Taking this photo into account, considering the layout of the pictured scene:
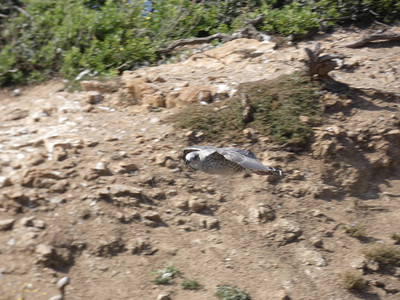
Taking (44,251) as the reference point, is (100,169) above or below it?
above

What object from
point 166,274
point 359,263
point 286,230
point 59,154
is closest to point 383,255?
point 359,263

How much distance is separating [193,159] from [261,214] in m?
0.81

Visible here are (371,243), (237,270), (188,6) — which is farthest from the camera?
(188,6)

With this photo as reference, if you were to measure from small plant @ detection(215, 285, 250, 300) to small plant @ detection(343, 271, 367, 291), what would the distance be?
2.85 ft

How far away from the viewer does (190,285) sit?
4.67m

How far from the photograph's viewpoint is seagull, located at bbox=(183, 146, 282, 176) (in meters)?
4.94

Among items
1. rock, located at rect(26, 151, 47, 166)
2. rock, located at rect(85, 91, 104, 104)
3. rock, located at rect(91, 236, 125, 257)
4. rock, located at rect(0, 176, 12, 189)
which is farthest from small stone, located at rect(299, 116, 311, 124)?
rock, located at rect(0, 176, 12, 189)

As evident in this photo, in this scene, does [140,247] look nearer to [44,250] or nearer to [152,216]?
[152,216]

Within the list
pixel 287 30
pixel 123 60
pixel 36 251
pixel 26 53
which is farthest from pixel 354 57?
pixel 36 251

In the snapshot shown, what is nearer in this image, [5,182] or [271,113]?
[5,182]

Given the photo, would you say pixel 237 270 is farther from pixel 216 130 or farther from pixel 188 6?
pixel 188 6

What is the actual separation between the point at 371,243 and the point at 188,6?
12.7ft

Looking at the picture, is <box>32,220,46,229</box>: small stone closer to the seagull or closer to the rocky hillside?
the rocky hillside

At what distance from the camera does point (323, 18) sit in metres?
7.77
